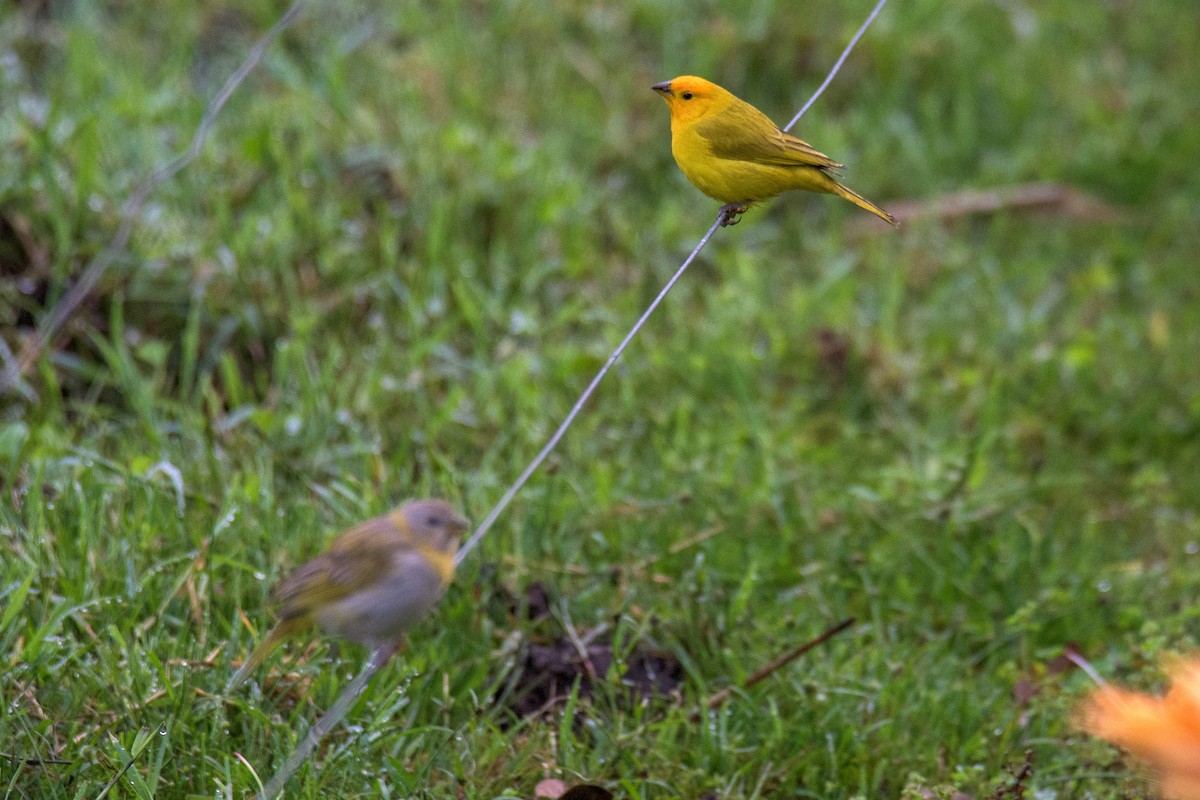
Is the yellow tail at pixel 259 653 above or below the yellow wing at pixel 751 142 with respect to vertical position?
below

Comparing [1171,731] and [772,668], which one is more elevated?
[1171,731]

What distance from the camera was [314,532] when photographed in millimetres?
3600

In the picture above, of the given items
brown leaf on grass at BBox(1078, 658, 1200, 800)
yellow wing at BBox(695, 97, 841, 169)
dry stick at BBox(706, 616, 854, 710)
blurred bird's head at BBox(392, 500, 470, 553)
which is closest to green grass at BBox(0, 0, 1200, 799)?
dry stick at BBox(706, 616, 854, 710)

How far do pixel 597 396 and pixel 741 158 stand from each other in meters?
1.79

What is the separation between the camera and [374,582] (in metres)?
3.04

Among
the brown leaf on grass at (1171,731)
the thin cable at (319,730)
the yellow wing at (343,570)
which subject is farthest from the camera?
the yellow wing at (343,570)

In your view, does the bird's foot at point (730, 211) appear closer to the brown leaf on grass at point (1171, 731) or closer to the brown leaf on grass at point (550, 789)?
the brown leaf on grass at point (550, 789)

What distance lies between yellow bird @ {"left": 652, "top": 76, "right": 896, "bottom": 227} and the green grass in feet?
3.64

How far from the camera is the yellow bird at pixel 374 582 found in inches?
120

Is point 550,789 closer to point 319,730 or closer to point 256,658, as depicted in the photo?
point 319,730

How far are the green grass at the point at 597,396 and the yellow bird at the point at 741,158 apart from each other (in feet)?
3.64

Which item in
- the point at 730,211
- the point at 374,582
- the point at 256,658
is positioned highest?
the point at 730,211

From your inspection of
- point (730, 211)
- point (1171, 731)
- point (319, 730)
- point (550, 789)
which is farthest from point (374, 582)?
point (1171, 731)

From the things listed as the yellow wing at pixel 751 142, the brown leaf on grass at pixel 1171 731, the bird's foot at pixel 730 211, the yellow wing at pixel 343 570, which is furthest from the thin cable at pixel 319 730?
the brown leaf on grass at pixel 1171 731
